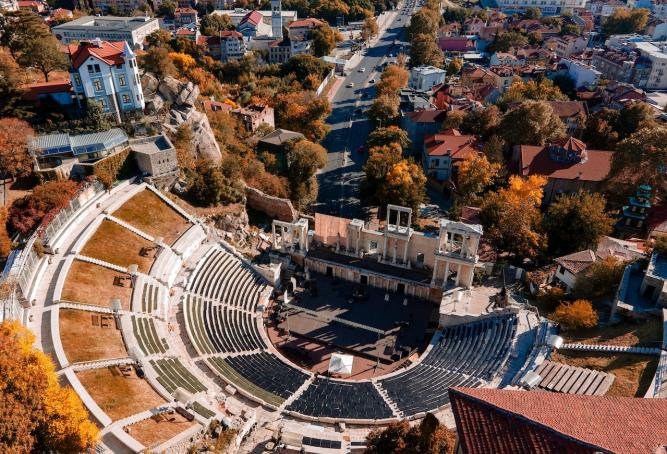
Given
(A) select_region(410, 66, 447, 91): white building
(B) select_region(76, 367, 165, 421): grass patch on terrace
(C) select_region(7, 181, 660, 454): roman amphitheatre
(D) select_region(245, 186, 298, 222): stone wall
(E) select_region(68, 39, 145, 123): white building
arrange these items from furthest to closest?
1. (A) select_region(410, 66, 447, 91): white building
2. (D) select_region(245, 186, 298, 222): stone wall
3. (E) select_region(68, 39, 145, 123): white building
4. (C) select_region(7, 181, 660, 454): roman amphitheatre
5. (B) select_region(76, 367, 165, 421): grass patch on terrace

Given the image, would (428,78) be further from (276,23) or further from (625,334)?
(625,334)

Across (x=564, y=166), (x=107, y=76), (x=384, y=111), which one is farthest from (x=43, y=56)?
(x=564, y=166)

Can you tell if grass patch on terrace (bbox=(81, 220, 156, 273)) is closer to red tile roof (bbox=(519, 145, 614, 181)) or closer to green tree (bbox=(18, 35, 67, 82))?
green tree (bbox=(18, 35, 67, 82))

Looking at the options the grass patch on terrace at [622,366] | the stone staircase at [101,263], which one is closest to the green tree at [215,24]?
the stone staircase at [101,263]

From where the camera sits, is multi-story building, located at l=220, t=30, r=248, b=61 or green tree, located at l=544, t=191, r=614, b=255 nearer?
green tree, located at l=544, t=191, r=614, b=255

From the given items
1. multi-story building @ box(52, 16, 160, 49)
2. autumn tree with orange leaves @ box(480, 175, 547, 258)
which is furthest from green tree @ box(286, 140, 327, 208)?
multi-story building @ box(52, 16, 160, 49)

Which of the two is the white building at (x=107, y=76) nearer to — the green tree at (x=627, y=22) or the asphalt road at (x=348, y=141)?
the asphalt road at (x=348, y=141)

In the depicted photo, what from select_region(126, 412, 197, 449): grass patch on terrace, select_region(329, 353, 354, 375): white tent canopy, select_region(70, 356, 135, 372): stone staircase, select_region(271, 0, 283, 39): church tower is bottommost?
select_region(329, 353, 354, 375): white tent canopy
